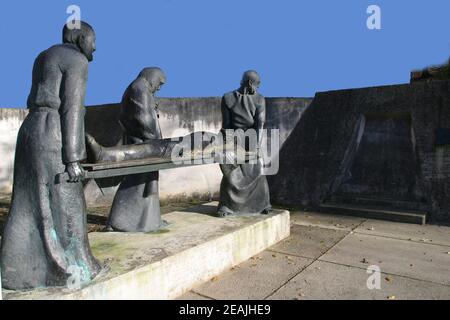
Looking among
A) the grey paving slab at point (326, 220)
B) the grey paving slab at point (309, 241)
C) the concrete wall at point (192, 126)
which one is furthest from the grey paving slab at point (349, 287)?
the concrete wall at point (192, 126)

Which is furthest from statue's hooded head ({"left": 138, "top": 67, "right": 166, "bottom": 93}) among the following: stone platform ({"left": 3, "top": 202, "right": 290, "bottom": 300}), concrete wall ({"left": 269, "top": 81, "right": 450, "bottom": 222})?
concrete wall ({"left": 269, "top": 81, "right": 450, "bottom": 222})

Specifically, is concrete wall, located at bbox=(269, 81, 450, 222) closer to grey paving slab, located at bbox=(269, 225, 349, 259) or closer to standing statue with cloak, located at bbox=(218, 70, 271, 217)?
grey paving slab, located at bbox=(269, 225, 349, 259)

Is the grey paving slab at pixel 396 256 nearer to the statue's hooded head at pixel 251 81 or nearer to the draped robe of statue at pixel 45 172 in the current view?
the statue's hooded head at pixel 251 81

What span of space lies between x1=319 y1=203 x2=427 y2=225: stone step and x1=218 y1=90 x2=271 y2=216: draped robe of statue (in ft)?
9.52

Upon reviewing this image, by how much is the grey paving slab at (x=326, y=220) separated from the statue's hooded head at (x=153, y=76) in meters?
3.97

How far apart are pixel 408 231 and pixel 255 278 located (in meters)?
3.74

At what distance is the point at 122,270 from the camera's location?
3.09 metres

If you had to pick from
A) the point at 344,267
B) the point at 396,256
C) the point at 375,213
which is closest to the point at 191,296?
the point at 344,267

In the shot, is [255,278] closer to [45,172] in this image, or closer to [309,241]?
[309,241]

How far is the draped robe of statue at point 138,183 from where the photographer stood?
4410 mm

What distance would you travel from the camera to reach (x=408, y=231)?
20.7ft

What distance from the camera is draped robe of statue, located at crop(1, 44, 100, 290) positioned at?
271 cm
